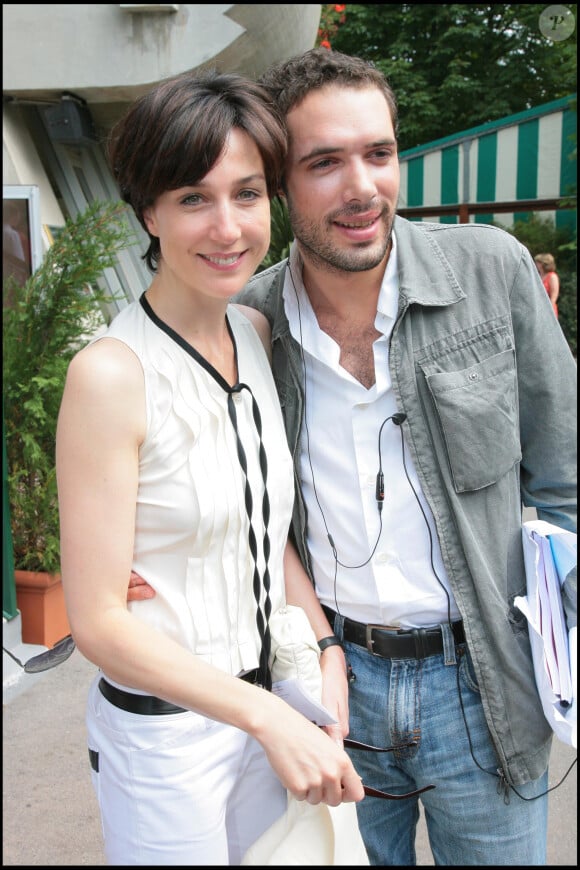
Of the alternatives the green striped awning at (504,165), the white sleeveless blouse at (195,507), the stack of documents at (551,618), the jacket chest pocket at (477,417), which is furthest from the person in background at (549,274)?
the white sleeveless blouse at (195,507)

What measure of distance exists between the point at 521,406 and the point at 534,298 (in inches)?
10.4

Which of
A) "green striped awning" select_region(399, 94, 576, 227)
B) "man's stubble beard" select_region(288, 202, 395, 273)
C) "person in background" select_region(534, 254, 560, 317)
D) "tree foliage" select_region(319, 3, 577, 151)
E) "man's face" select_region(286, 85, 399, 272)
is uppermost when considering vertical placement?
"tree foliage" select_region(319, 3, 577, 151)

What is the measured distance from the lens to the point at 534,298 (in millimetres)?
1914

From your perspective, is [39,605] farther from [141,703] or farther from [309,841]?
[309,841]

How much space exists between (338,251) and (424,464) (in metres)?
0.55

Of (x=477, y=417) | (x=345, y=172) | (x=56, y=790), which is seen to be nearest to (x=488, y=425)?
(x=477, y=417)

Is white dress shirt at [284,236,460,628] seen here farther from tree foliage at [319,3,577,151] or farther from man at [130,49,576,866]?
tree foliage at [319,3,577,151]

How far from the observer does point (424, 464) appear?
189 centimetres

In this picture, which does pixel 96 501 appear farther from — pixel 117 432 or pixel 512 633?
pixel 512 633

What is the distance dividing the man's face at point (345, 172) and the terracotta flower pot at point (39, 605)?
3.34m

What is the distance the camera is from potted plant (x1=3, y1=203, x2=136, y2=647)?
4523 millimetres

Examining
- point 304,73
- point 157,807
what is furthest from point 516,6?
point 157,807

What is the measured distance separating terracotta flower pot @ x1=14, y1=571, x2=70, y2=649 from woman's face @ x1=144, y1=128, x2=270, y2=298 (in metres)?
3.40

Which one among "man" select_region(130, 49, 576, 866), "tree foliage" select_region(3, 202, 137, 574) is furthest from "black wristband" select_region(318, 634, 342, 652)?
"tree foliage" select_region(3, 202, 137, 574)
